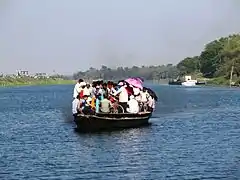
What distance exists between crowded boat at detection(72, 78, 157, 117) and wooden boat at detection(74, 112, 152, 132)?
1.03 feet

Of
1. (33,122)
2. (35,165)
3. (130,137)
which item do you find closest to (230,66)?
(33,122)

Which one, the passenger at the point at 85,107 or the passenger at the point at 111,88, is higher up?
the passenger at the point at 111,88

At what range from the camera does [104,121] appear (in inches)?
1678

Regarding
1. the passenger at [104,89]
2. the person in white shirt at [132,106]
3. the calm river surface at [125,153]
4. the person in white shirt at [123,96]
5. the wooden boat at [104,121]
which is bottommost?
the calm river surface at [125,153]

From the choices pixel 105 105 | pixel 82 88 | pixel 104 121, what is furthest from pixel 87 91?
pixel 104 121

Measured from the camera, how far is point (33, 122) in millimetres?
56188

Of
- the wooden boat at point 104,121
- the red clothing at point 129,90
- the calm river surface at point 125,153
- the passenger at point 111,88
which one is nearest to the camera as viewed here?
the calm river surface at point 125,153

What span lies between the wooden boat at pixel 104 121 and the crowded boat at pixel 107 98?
31 centimetres

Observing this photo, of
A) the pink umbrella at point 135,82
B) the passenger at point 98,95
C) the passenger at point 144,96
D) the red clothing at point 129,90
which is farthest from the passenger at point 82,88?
the passenger at point 144,96

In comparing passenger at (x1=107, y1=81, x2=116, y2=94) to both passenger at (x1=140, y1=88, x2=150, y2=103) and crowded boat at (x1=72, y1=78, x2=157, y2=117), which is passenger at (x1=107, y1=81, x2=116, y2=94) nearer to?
crowded boat at (x1=72, y1=78, x2=157, y2=117)

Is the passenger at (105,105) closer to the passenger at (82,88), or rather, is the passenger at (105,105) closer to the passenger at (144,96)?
the passenger at (82,88)

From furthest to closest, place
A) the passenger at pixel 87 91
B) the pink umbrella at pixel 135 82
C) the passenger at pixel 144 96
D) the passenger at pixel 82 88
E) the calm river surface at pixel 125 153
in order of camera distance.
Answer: the passenger at pixel 144 96 → the pink umbrella at pixel 135 82 → the passenger at pixel 87 91 → the passenger at pixel 82 88 → the calm river surface at pixel 125 153

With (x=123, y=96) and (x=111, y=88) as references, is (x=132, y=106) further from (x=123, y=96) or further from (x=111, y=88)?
(x=111, y=88)

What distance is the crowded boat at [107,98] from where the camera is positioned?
140ft
